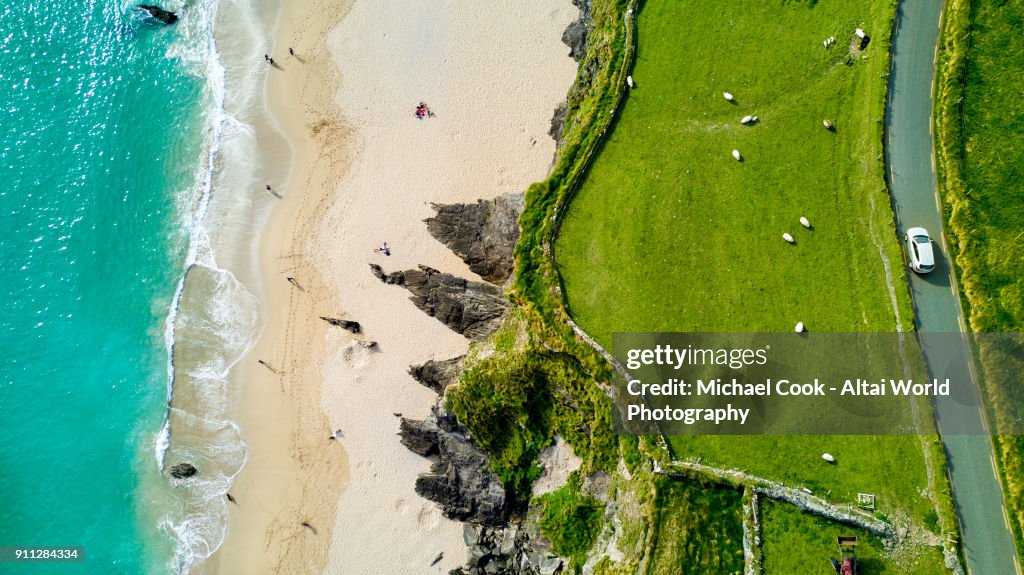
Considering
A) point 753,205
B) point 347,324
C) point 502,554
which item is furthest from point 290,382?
point 753,205

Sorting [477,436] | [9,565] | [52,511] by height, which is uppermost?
[477,436]

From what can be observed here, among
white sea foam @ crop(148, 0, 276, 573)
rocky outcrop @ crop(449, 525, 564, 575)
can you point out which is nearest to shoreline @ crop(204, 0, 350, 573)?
white sea foam @ crop(148, 0, 276, 573)

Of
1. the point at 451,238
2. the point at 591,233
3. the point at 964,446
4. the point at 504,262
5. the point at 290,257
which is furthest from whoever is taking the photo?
the point at 290,257

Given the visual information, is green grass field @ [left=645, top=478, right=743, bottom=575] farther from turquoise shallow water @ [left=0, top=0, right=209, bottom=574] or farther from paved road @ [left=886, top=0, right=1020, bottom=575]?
turquoise shallow water @ [left=0, top=0, right=209, bottom=574]

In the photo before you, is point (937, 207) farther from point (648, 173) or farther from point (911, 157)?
point (648, 173)

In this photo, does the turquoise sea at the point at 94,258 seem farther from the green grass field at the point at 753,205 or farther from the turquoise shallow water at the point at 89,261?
the green grass field at the point at 753,205

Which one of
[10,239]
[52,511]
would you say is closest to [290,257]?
[10,239]
